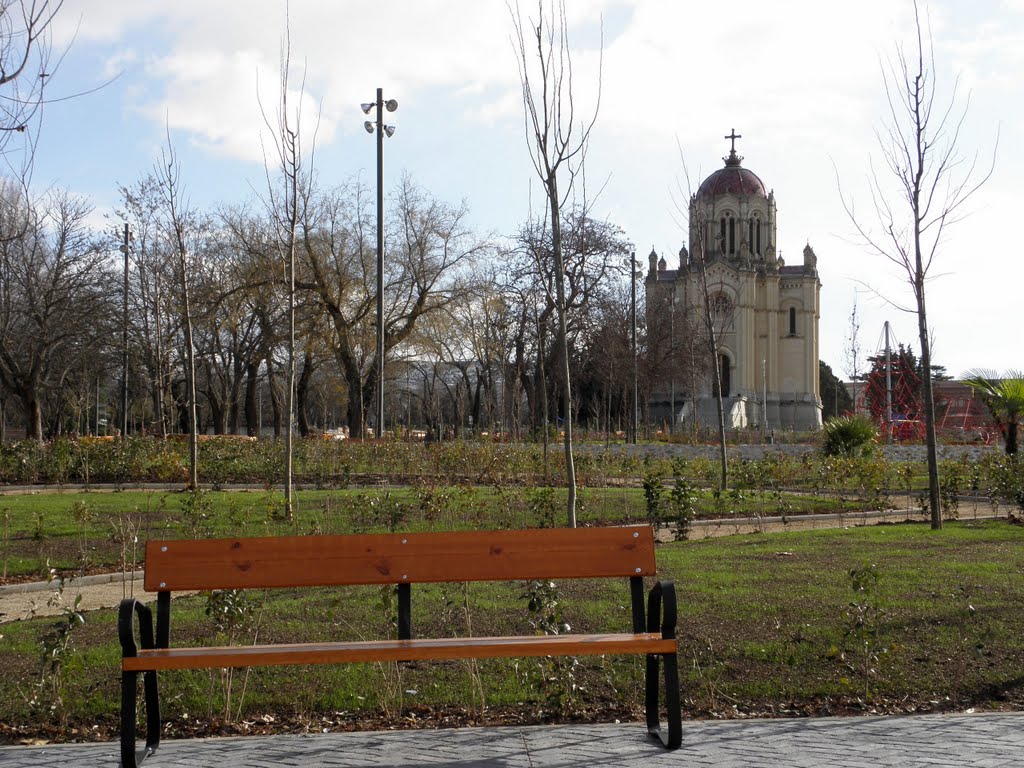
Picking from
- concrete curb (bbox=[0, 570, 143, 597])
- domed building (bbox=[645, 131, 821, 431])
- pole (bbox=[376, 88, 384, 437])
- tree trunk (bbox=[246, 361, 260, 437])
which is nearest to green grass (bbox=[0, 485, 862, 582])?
concrete curb (bbox=[0, 570, 143, 597])

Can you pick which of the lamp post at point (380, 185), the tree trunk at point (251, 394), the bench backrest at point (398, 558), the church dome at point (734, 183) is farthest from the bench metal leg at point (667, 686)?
the church dome at point (734, 183)

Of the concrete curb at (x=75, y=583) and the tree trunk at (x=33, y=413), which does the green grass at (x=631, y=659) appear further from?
the tree trunk at (x=33, y=413)

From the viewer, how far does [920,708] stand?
5.54 m

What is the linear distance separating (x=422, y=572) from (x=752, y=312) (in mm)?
62934

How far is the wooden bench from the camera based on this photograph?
4.74 metres

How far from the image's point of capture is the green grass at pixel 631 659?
551 centimetres

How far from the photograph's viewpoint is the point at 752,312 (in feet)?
217

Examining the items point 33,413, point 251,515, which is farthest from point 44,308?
point 251,515

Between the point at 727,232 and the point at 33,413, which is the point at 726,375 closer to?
the point at 727,232

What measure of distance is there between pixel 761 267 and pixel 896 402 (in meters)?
25.5

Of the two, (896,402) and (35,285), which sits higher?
(35,285)

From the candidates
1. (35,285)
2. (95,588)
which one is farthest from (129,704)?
(35,285)

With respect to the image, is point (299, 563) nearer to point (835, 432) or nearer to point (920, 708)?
point (920, 708)

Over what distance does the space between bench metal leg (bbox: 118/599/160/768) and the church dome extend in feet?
192
